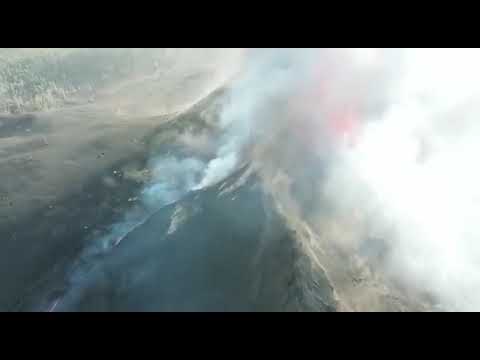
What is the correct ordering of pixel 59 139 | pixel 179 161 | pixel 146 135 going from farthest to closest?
pixel 59 139 < pixel 146 135 < pixel 179 161

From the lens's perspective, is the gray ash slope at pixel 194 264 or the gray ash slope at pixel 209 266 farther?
the gray ash slope at pixel 194 264

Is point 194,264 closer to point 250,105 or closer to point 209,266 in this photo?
point 209,266

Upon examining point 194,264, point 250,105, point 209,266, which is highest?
point 250,105

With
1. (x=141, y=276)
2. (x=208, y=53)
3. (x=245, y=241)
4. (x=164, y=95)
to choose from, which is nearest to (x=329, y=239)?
(x=245, y=241)

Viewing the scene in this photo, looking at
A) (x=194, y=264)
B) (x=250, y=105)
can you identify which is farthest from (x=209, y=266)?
(x=250, y=105)

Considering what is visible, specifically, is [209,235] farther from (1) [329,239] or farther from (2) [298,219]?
(1) [329,239]

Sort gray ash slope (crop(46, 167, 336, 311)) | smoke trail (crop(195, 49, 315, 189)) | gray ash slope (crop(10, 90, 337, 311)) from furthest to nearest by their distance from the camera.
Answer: smoke trail (crop(195, 49, 315, 189)) → gray ash slope (crop(10, 90, 337, 311)) → gray ash slope (crop(46, 167, 336, 311))

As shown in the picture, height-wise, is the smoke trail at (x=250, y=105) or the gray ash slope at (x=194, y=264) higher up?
the smoke trail at (x=250, y=105)

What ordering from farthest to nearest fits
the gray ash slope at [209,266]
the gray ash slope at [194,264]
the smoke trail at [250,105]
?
1. the smoke trail at [250,105]
2. the gray ash slope at [194,264]
3. the gray ash slope at [209,266]
